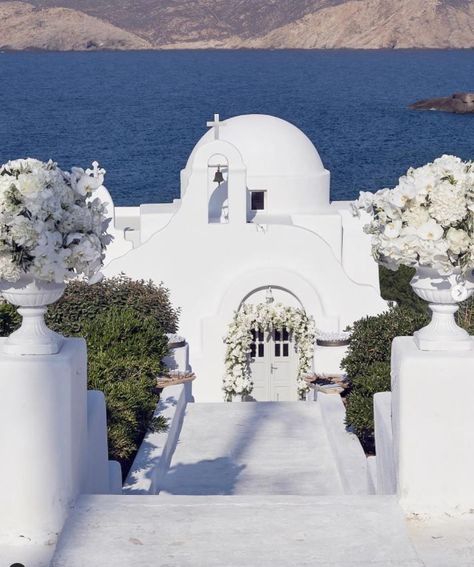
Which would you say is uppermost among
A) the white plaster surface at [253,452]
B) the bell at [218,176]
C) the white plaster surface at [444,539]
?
the bell at [218,176]

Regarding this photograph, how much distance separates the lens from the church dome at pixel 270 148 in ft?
73.5

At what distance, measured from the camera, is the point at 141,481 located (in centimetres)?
1028

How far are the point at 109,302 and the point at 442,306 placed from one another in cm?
1081

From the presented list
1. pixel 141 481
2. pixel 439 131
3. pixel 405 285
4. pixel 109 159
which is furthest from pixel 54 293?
pixel 439 131

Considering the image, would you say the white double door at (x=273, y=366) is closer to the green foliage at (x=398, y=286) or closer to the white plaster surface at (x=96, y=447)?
the green foliage at (x=398, y=286)

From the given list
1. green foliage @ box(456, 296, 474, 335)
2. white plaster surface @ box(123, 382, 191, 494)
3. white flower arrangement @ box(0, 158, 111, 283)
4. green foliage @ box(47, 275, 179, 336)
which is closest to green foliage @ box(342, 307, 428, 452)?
green foliage @ box(456, 296, 474, 335)

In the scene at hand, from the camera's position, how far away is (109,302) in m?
17.2

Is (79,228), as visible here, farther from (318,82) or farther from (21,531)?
(318,82)

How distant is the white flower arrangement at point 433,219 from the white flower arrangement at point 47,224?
5.19 ft

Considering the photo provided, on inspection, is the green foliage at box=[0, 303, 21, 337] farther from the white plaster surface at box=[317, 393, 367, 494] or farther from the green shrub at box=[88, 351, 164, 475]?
the white plaster surface at box=[317, 393, 367, 494]

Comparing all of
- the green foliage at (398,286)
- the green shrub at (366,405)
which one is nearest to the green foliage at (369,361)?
the green shrub at (366,405)

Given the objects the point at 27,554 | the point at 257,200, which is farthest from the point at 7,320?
the point at 257,200

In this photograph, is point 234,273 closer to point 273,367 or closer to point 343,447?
point 273,367

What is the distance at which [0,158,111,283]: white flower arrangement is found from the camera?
641 centimetres
